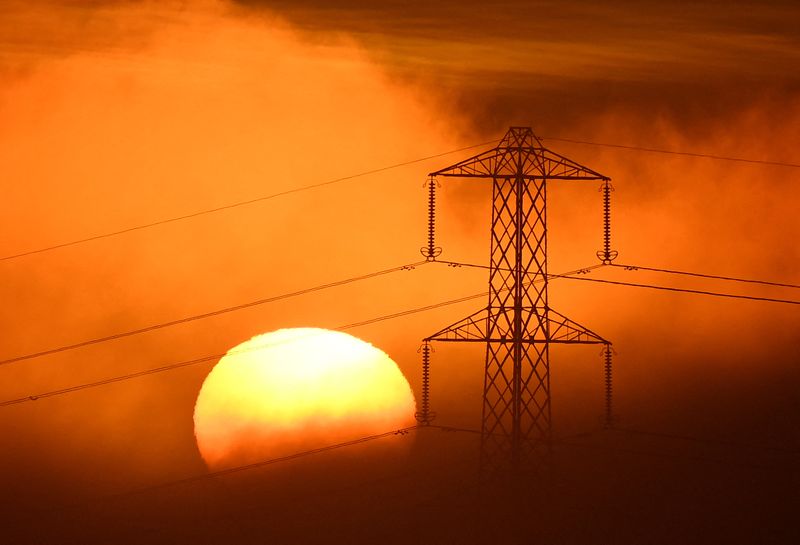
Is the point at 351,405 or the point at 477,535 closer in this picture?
the point at 477,535

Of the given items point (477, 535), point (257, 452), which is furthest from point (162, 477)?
point (477, 535)

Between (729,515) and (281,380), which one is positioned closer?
(729,515)

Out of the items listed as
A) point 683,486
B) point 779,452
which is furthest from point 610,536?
point 779,452

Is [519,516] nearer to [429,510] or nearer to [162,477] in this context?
[429,510]

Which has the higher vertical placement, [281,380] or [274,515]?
[281,380]

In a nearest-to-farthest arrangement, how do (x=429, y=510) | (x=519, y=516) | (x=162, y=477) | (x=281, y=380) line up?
(x=519, y=516) → (x=429, y=510) → (x=162, y=477) → (x=281, y=380)

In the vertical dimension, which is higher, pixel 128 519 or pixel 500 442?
pixel 500 442

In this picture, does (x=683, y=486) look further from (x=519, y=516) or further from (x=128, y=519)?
(x=128, y=519)

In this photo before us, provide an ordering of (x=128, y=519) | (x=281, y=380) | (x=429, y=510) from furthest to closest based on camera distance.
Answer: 1. (x=281, y=380)
2. (x=128, y=519)
3. (x=429, y=510)

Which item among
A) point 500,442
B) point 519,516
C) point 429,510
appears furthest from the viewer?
point 429,510
